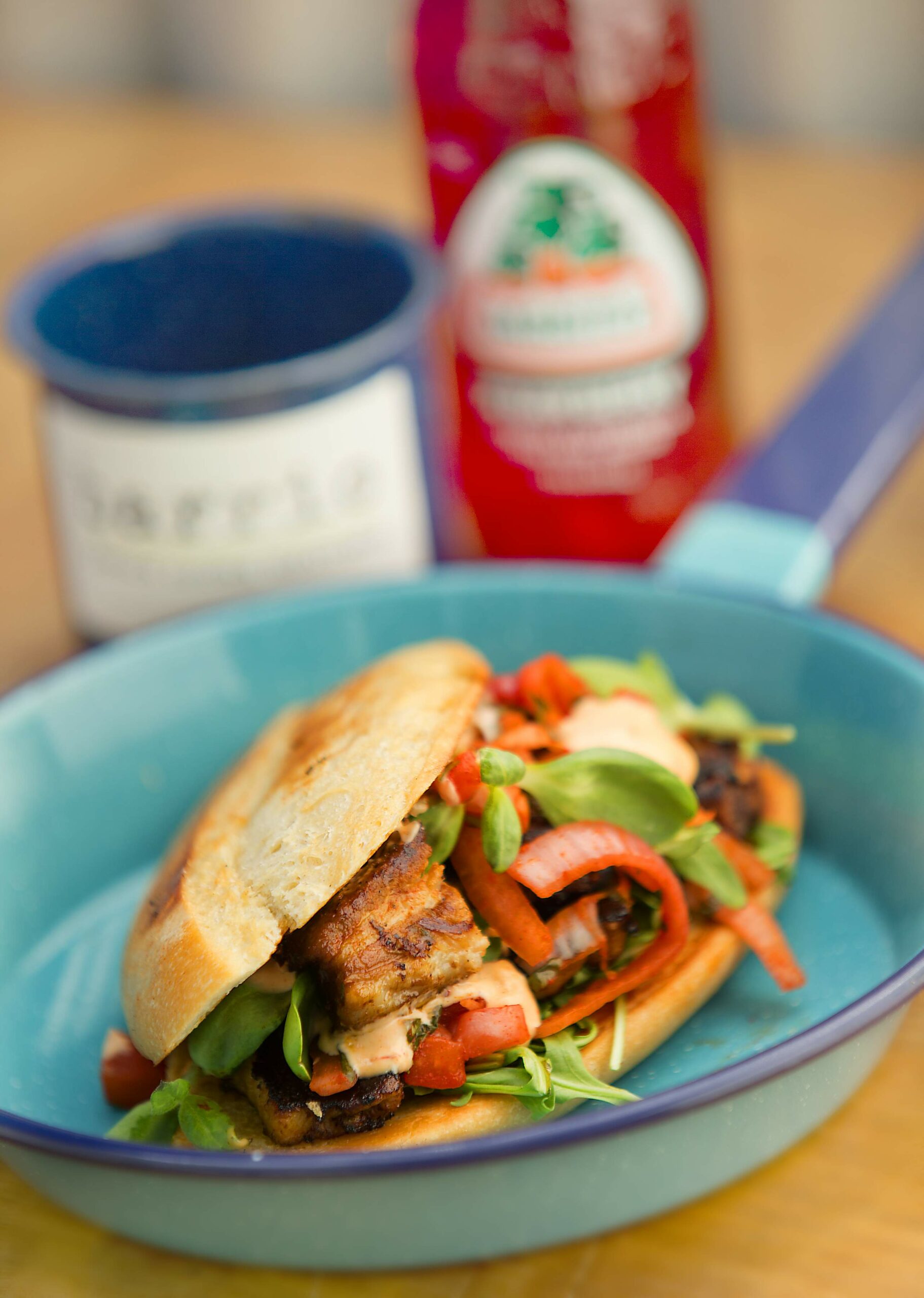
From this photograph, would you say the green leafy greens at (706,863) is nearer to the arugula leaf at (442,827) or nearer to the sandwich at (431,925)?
the sandwich at (431,925)

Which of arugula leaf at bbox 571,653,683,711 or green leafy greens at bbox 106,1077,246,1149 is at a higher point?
arugula leaf at bbox 571,653,683,711

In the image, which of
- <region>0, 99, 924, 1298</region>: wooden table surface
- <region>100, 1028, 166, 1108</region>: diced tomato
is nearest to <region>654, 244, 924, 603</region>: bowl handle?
Result: <region>0, 99, 924, 1298</region>: wooden table surface

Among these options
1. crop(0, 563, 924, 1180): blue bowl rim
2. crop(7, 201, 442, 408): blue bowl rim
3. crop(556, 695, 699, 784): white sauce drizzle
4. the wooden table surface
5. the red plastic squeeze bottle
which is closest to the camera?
crop(0, 563, 924, 1180): blue bowl rim

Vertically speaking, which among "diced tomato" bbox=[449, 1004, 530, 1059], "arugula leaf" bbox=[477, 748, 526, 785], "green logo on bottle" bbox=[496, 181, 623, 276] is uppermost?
"green logo on bottle" bbox=[496, 181, 623, 276]

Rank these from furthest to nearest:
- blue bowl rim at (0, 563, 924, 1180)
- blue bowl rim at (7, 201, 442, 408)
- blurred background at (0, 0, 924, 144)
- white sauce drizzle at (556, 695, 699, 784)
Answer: blurred background at (0, 0, 924, 144) < blue bowl rim at (7, 201, 442, 408) < white sauce drizzle at (556, 695, 699, 784) < blue bowl rim at (0, 563, 924, 1180)

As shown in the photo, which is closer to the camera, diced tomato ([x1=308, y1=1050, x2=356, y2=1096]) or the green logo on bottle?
diced tomato ([x1=308, y1=1050, x2=356, y2=1096])

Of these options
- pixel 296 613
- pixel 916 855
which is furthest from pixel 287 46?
pixel 916 855

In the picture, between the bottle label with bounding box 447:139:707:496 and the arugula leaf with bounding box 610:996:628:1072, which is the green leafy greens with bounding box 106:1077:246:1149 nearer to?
the arugula leaf with bounding box 610:996:628:1072
